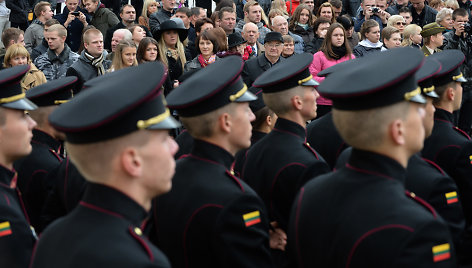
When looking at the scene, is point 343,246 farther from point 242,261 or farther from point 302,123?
point 302,123

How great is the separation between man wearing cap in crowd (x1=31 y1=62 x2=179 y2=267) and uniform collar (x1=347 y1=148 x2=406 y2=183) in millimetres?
805

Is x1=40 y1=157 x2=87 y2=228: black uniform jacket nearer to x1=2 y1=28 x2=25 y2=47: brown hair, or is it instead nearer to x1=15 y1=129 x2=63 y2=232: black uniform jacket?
x1=15 y1=129 x2=63 y2=232: black uniform jacket

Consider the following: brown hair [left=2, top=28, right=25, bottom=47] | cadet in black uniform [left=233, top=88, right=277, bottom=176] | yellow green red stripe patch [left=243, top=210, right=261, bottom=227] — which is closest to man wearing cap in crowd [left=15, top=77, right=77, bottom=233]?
cadet in black uniform [left=233, top=88, right=277, bottom=176]

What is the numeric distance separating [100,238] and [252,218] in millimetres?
1115

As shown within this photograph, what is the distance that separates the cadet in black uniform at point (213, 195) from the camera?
306 cm

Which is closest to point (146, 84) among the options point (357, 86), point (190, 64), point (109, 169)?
point (109, 169)

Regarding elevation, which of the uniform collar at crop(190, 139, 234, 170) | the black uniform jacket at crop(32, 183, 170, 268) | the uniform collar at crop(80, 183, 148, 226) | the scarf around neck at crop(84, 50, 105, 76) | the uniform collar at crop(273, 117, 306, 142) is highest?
the uniform collar at crop(80, 183, 148, 226)

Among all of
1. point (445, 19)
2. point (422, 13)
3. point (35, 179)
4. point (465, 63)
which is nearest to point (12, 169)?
point (35, 179)

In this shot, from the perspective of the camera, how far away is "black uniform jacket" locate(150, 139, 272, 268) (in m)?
3.04

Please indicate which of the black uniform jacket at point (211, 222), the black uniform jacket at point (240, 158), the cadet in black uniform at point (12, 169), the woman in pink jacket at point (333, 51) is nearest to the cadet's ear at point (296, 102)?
the black uniform jacket at point (240, 158)

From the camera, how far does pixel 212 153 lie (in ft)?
11.2

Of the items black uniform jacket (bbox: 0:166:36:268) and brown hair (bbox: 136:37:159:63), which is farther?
brown hair (bbox: 136:37:159:63)

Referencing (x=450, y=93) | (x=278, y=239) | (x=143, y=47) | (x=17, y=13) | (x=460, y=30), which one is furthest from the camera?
(x=17, y=13)

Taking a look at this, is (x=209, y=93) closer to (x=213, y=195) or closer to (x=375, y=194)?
(x=213, y=195)
